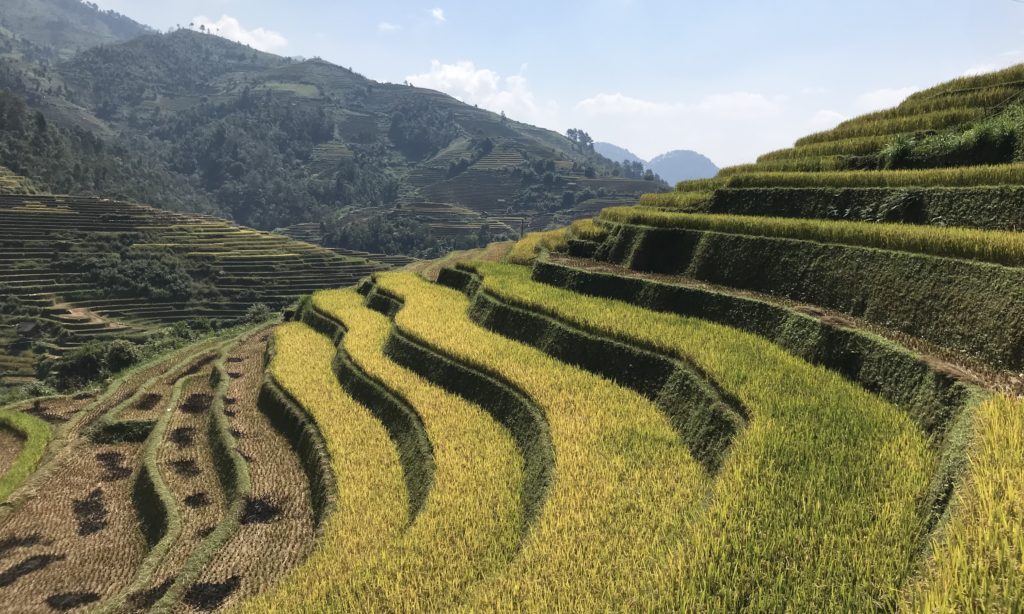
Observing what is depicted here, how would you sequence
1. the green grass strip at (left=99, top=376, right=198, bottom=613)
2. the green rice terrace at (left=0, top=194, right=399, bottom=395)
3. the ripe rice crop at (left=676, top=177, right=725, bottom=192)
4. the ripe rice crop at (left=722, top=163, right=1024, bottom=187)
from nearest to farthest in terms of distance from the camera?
1. the green grass strip at (left=99, top=376, right=198, bottom=613)
2. the ripe rice crop at (left=722, top=163, right=1024, bottom=187)
3. the ripe rice crop at (left=676, top=177, right=725, bottom=192)
4. the green rice terrace at (left=0, top=194, right=399, bottom=395)

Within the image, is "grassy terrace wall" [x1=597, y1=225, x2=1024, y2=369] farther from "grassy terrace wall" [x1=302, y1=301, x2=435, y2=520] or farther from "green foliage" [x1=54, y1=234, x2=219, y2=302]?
"green foliage" [x1=54, y1=234, x2=219, y2=302]

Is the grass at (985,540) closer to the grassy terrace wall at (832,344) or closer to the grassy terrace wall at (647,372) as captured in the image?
Answer: the grassy terrace wall at (832,344)

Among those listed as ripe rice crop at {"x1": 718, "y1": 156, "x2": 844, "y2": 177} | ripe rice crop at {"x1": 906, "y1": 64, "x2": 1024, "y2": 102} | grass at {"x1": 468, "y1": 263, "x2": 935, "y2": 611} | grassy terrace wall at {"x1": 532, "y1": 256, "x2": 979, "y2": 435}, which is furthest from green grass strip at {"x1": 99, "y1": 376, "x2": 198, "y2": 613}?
ripe rice crop at {"x1": 906, "y1": 64, "x2": 1024, "y2": 102}

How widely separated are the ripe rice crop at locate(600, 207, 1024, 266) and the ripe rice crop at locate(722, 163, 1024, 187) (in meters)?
2.97

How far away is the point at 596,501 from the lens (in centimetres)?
1098

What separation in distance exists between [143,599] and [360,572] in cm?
677

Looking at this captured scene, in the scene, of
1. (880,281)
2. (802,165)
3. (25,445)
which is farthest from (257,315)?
(880,281)

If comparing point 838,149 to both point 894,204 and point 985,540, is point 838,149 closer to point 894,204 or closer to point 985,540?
point 894,204

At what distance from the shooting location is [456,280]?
3781cm

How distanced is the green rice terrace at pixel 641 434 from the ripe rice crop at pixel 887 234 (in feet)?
0.35

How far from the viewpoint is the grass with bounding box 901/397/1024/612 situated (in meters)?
5.42

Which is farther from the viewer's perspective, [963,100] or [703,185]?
[703,185]

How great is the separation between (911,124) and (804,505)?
25949 millimetres

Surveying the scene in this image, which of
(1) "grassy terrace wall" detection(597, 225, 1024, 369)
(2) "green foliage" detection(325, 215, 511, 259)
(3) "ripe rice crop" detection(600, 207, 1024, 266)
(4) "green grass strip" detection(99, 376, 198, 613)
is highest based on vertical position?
(3) "ripe rice crop" detection(600, 207, 1024, 266)
